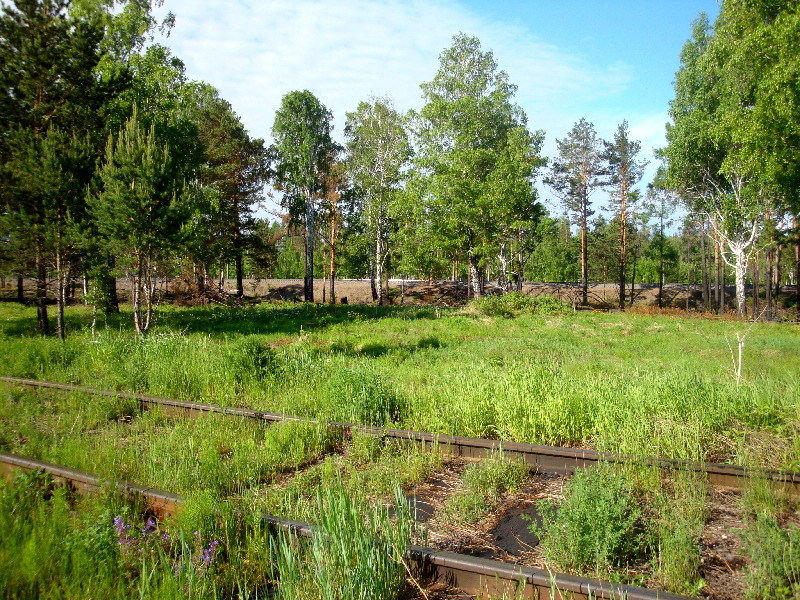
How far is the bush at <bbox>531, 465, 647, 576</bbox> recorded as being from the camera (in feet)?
11.7

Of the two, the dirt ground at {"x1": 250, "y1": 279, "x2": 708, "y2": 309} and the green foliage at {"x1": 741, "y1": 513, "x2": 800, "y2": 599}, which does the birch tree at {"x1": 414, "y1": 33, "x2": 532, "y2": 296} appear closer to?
the dirt ground at {"x1": 250, "y1": 279, "x2": 708, "y2": 309}

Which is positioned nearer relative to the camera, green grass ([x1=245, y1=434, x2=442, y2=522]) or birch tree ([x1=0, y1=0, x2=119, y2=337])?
green grass ([x1=245, y1=434, x2=442, y2=522])

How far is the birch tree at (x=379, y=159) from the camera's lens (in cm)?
4094

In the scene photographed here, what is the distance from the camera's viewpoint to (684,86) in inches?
1261

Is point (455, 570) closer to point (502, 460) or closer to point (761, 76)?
point (502, 460)

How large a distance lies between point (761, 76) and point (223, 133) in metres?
30.1

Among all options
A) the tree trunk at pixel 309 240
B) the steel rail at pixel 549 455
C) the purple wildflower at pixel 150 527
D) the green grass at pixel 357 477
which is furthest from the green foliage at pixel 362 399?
the tree trunk at pixel 309 240

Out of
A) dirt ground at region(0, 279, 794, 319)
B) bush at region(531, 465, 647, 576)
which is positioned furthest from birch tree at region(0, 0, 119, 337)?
dirt ground at region(0, 279, 794, 319)

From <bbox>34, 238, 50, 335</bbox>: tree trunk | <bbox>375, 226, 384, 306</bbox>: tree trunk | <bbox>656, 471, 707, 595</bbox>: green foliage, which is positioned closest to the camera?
<bbox>656, 471, 707, 595</bbox>: green foliage

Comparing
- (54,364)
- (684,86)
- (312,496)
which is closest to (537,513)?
(312,496)

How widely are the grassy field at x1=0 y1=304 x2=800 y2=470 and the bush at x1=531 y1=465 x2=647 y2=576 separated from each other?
5.57ft

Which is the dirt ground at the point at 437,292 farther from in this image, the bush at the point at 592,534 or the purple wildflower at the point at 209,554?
the purple wildflower at the point at 209,554

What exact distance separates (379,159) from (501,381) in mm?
35666

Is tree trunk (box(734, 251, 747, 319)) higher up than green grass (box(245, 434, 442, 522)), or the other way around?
tree trunk (box(734, 251, 747, 319))
